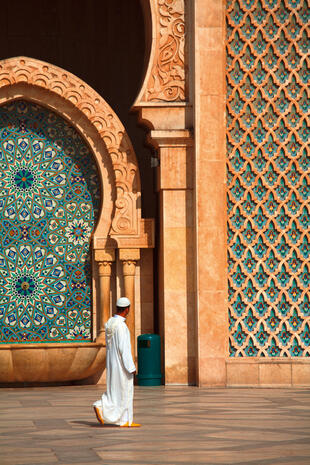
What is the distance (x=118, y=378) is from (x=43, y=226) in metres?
4.43

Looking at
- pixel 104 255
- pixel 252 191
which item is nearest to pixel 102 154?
pixel 104 255

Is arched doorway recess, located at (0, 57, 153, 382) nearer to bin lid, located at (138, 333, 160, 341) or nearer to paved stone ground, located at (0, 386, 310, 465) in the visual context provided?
bin lid, located at (138, 333, 160, 341)

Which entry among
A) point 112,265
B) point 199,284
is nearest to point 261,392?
point 199,284

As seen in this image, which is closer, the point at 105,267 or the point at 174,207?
the point at 174,207

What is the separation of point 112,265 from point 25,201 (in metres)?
1.25

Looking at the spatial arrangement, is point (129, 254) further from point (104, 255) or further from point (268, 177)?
point (268, 177)

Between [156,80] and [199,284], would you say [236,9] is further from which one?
[199,284]

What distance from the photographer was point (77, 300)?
11266mm

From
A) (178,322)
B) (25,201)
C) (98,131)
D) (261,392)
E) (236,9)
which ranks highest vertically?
(236,9)

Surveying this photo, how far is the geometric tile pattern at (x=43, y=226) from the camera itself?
11.2 m

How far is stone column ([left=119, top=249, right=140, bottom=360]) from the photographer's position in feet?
36.4

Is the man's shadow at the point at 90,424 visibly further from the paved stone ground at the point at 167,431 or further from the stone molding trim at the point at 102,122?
the stone molding trim at the point at 102,122

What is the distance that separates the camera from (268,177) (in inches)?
424

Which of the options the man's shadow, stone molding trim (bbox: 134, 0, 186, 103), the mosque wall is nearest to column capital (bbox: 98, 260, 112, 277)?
the mosque wall
